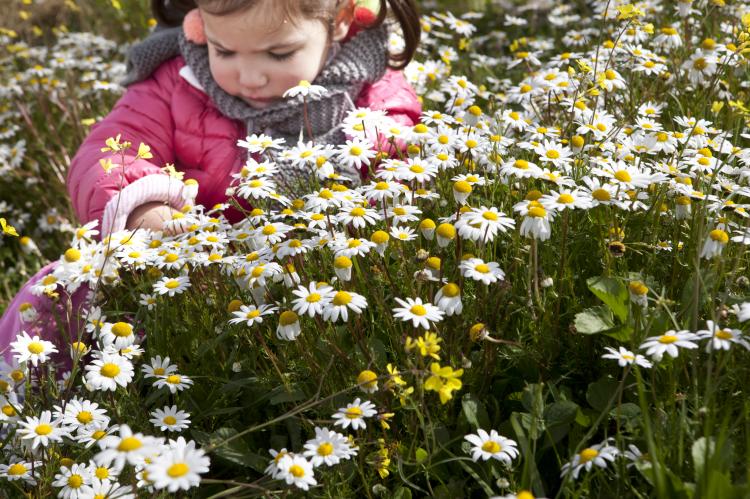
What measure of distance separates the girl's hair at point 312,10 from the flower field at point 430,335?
494 mm

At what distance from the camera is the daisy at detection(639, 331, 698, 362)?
1.61 m

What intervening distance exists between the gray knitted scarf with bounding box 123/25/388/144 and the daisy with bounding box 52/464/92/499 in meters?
1.44

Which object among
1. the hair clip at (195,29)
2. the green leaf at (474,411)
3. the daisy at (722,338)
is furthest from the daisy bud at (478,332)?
the hair clip at (195,29)

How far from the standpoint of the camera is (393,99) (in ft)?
10.2

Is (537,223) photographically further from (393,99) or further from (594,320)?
(393,99)

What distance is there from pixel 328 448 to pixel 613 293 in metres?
0.76

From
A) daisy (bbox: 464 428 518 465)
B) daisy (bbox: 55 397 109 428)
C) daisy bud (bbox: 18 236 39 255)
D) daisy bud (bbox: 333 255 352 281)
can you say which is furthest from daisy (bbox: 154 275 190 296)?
daisy bud (bbox: 18 236 39 255)

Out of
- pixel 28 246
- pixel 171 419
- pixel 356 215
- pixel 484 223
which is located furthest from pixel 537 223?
pixel 28 246

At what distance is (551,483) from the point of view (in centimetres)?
185

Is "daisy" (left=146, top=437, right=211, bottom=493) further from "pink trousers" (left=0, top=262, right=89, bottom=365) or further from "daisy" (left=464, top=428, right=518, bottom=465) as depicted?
"pink trousers" (left=0, top=262, right=89, bottom=365)

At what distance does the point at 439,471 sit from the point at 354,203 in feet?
2.27

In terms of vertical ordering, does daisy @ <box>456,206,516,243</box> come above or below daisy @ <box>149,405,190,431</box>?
above

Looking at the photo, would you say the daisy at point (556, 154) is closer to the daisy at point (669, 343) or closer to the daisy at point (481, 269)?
the daisy at point (481, 269)

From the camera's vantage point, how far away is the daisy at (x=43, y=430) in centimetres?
180
